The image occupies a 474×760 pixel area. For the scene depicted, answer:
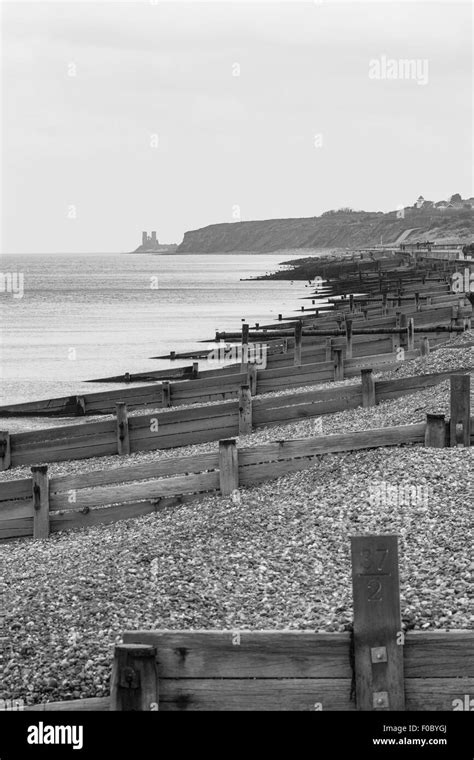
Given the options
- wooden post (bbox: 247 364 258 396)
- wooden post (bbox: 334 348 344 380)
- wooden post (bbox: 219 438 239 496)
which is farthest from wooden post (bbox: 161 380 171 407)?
wooden post (bbox: 219 438 239 496)

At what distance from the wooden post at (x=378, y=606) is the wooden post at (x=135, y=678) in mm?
1106

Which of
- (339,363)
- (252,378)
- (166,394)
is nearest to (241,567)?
(252,378)

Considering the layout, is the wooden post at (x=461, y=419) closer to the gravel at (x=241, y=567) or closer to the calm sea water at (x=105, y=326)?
the gravel at (x=241, y=567)

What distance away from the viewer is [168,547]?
34.3 feet

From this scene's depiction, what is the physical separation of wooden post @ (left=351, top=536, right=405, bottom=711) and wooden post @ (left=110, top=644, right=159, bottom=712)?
1.11 meters

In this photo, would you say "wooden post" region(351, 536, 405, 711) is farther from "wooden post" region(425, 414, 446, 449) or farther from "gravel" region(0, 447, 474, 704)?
"wooden post" region(425, 414, 446, 449)

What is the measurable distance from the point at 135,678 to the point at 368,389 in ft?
37.3

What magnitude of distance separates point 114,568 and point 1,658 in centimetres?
194

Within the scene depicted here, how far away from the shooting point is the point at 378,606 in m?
5.85

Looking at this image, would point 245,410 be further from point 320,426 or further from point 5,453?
point 5,453

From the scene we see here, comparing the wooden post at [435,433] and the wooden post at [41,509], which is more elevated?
the wooden post at [435,433]

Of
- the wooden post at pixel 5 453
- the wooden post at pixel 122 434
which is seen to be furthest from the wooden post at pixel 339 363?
the wooden post at pixel 5 453

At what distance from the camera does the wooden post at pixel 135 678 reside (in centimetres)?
577

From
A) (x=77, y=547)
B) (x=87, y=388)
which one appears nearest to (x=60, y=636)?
(x=77, y=547)
